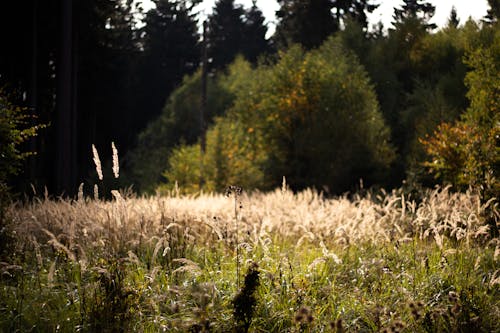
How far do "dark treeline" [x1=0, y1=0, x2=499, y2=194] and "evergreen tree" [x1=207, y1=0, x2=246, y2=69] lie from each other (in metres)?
0.11

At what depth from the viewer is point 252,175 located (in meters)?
24.1

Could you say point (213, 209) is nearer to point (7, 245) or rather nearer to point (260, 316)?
point (7, 245)

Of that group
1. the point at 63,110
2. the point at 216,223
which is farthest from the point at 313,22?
the point at 216,223

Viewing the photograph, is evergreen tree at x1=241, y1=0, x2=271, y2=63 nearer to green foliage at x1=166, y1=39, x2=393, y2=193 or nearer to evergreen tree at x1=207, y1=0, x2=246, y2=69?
evergreen tree at x1=207, y1=0, x2=246, y2=69

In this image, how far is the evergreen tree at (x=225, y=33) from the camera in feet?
197

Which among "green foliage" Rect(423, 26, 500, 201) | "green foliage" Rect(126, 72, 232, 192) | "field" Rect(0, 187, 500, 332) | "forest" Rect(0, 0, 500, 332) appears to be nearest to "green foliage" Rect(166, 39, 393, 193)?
"forest" Rect(0, 0, 500, 332)

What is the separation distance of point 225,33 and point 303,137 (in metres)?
39.5

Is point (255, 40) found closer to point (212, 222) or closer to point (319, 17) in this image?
point (319, 17)

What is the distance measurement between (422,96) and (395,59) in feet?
18.5

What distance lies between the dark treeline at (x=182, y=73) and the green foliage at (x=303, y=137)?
0.13m

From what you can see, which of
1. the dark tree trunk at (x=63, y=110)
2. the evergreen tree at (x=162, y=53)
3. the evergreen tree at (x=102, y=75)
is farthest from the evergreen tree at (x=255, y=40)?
the dark tree trunk at (x=63, y=110)

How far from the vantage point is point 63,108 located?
1817 cm

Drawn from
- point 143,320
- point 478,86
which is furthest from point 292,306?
point 478,86

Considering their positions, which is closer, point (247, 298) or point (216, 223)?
point (247, 298)
